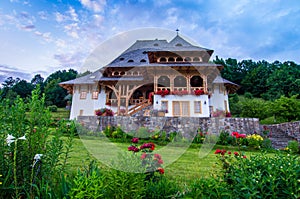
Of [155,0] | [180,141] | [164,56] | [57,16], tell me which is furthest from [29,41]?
[164,56]

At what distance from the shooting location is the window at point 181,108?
14188 millimetres

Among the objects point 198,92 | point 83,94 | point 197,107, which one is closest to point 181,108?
point 197,107

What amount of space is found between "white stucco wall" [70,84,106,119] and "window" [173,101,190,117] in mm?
7781

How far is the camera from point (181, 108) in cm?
1426

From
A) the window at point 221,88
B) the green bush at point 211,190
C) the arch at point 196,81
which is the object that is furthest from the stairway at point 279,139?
the green bush at point 211,190

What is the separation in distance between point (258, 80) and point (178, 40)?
80.1 feet

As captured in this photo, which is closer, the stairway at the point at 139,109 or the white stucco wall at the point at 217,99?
the stairway at the point at 139,109

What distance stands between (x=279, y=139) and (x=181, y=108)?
679cm

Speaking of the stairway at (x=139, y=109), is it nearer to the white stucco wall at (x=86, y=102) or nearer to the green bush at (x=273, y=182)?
the white stucco wall at (x=86, y=102)

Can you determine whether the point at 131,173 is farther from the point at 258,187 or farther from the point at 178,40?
the point at 178,40

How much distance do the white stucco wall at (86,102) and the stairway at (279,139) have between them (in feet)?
47.5

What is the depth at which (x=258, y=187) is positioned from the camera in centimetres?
157

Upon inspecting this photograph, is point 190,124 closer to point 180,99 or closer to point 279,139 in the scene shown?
point 180,99

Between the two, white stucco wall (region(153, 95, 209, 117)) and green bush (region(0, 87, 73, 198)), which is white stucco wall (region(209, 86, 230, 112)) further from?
green bush (region(0, 87, 73, 198))
